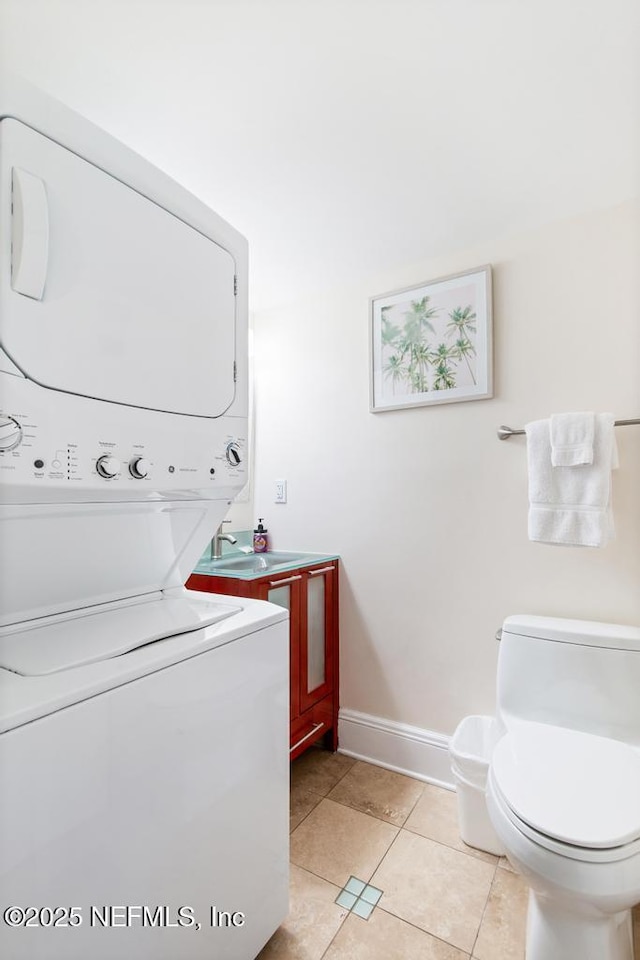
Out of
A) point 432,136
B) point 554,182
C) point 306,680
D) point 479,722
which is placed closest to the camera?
point 432,136

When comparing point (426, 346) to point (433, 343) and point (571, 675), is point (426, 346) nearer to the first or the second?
point (433, 343)

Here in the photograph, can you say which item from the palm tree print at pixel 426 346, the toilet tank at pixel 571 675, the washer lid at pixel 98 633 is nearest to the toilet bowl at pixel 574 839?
the toilet tank at pixel 571 675

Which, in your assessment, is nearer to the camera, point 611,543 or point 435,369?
point 611,543

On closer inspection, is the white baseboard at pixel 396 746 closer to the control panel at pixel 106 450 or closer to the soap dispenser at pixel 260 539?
the soap dispenser at pixel 260 539

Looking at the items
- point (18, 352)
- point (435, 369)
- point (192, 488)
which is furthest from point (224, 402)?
point (435, 369)

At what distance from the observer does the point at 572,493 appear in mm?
1671

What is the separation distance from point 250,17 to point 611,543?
1961mm

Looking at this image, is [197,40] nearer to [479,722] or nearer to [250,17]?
[250,17]

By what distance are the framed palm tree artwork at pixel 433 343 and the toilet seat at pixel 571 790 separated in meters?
1.31

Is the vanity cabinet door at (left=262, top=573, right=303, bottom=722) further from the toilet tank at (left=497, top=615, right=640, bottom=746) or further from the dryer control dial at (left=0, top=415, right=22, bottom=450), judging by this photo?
the dryer control dial at (left=0, top=415, right=22, bottom=450)

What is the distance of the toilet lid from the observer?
1.05 m

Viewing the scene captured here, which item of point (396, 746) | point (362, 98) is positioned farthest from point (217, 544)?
point (362, 98)

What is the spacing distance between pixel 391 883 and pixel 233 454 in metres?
1.50

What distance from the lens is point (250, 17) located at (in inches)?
43.0
